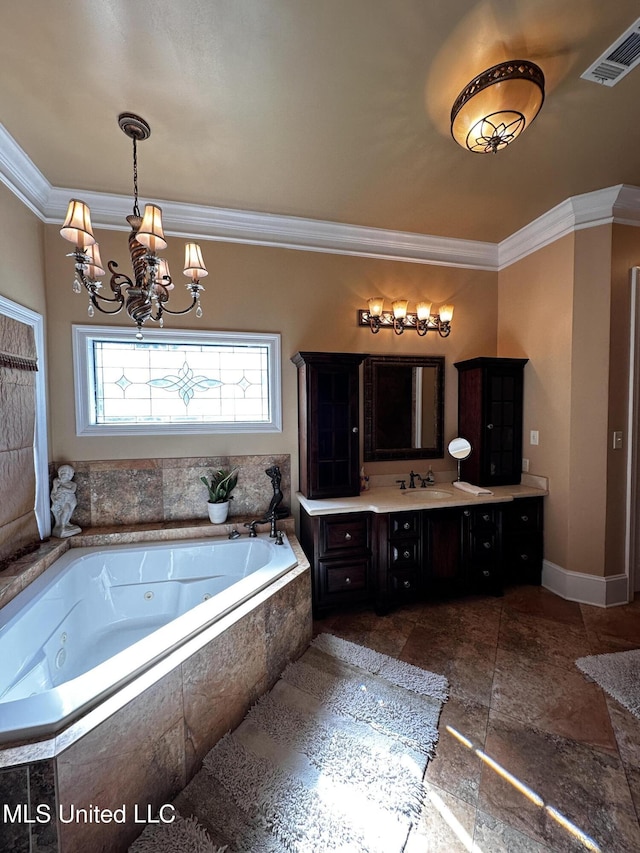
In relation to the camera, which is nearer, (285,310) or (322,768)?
(322,768)

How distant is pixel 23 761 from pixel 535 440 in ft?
11.2

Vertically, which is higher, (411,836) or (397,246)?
(397,246)

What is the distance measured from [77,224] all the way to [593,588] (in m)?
3.84

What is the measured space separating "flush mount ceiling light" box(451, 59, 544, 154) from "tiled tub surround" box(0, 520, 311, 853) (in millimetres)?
2511

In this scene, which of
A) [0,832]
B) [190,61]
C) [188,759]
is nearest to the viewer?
[0,832]

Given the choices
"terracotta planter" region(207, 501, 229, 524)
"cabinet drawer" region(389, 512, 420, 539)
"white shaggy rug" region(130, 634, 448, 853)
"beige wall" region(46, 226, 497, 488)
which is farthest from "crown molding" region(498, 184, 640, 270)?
"terracotta planter" region(207, 501, 229, 524)

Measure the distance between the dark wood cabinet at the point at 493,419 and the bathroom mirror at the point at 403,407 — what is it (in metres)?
0.26

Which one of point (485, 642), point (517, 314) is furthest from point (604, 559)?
point (517, 314)

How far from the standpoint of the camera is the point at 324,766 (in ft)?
4.49

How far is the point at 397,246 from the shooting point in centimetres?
291

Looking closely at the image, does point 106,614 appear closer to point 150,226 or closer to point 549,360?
point 150,226

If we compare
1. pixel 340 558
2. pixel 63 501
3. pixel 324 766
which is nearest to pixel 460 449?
pixel 340 558

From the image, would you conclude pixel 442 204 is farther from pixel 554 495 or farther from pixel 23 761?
pixel 23 761
